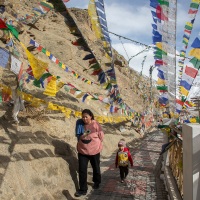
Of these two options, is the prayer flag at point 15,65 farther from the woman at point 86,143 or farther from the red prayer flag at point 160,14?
the red prayer flag at point 160,14

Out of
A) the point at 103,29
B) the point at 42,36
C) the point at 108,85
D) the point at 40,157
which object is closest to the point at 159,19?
the point at 103,29

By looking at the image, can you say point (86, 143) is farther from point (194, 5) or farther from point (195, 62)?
point (194, 5)

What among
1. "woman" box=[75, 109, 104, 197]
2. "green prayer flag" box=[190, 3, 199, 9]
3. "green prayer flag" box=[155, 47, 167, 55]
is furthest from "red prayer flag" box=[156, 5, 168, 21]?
"woman" box=[75, 109, 104, 197]

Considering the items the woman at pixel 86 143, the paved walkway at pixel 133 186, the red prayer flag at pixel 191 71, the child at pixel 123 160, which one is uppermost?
the red prayer flag at pixel 191 71

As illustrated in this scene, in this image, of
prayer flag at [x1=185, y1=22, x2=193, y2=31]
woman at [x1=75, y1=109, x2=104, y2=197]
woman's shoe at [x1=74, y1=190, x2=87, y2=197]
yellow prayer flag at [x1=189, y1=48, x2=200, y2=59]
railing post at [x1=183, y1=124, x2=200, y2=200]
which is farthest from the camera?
prayer flag at [x1=185, y1=22, x2=193, y2=31]

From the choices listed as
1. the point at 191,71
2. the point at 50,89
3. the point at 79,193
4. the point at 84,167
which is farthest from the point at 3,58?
the point at 191,71

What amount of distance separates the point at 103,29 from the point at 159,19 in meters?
1.95

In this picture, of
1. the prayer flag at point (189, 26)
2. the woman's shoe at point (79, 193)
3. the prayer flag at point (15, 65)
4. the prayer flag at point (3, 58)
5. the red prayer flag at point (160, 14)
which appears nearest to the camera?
the prayer flag at point (3, 58)

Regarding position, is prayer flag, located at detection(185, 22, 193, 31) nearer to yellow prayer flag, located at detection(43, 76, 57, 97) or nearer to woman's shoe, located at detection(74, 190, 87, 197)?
yellow prayer flag, located at detection(43, 76, 57, 97)

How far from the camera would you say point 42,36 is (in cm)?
2459

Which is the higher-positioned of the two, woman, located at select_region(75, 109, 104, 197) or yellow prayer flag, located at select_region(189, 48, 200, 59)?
yellow prayer flag, located at select_region(189, 48, 200, 59)

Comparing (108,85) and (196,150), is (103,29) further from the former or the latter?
(196,150)

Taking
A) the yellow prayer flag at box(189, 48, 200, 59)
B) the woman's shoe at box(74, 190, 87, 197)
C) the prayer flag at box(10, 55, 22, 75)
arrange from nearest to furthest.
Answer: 1. the prayer flag at box(10, 55, 22, 75)
2. the woman's shoe at box(74, 190, 87, 197)
3. the yellow prayer flag at box(189, 48, 200, 59)

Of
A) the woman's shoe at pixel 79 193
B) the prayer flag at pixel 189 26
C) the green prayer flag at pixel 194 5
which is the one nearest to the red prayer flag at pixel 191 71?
the green prayer flag at pixel 194 5
